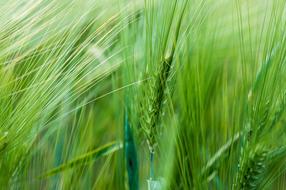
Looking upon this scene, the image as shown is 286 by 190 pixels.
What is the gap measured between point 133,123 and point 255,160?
147mm

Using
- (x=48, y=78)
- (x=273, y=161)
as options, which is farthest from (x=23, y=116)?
(x=273, y=161)

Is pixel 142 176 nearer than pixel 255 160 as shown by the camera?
No

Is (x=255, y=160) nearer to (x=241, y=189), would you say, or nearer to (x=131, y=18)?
(x=241, y=189)

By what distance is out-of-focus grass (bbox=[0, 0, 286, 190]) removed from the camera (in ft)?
1.92

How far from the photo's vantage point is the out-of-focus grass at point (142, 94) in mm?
586

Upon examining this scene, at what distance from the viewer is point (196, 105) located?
1.94 feet

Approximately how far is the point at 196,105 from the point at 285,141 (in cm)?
11

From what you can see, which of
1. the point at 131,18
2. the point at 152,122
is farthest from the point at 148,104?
the point at 131,18

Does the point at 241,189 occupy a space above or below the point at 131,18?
below

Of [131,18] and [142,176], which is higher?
[131,18]

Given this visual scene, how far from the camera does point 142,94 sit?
0.60m

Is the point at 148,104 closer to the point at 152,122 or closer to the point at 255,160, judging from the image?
the point at 152,122

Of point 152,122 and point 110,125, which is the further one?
point 110,125

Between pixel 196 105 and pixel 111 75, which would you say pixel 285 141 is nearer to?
pixel 196 105
